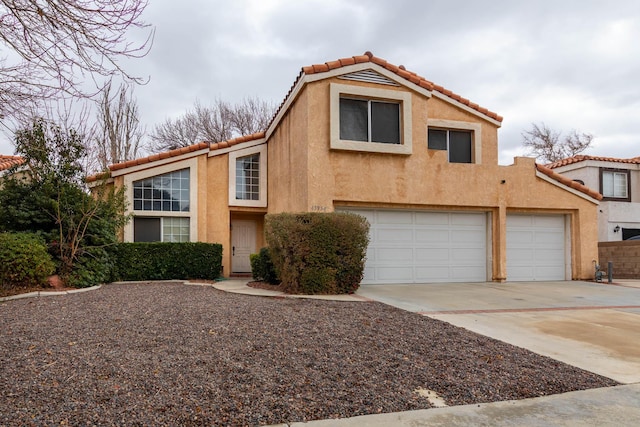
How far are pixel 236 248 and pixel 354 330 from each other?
10.7 m

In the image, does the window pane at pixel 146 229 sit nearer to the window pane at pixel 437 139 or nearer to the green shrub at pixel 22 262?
the green shrub at pixel 22 262

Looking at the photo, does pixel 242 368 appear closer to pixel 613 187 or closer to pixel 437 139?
pixel 437 139

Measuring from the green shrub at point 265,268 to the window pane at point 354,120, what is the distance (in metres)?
3.83

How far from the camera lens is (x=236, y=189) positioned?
1483cm

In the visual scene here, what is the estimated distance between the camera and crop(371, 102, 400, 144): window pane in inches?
471

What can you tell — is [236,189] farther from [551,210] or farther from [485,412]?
[485,412]

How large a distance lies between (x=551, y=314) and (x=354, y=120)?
6.78 metres

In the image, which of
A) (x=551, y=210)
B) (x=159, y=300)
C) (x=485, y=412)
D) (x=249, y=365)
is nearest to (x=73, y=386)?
(x=249, y=365)

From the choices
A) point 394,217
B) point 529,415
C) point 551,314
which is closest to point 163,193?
point 394,217

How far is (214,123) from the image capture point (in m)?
28.7

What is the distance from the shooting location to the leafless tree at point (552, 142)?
32.0 m

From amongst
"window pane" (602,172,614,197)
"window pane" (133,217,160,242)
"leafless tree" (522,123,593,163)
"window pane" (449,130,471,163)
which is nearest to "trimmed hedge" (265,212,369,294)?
"window pane" (449,130,471,163)

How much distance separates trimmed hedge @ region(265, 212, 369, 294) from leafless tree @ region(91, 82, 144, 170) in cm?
1565

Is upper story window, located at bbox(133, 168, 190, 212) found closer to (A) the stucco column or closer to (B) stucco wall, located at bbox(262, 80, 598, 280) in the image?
(B) stucco wall, located at bbox(262, 80, 598, 280)
